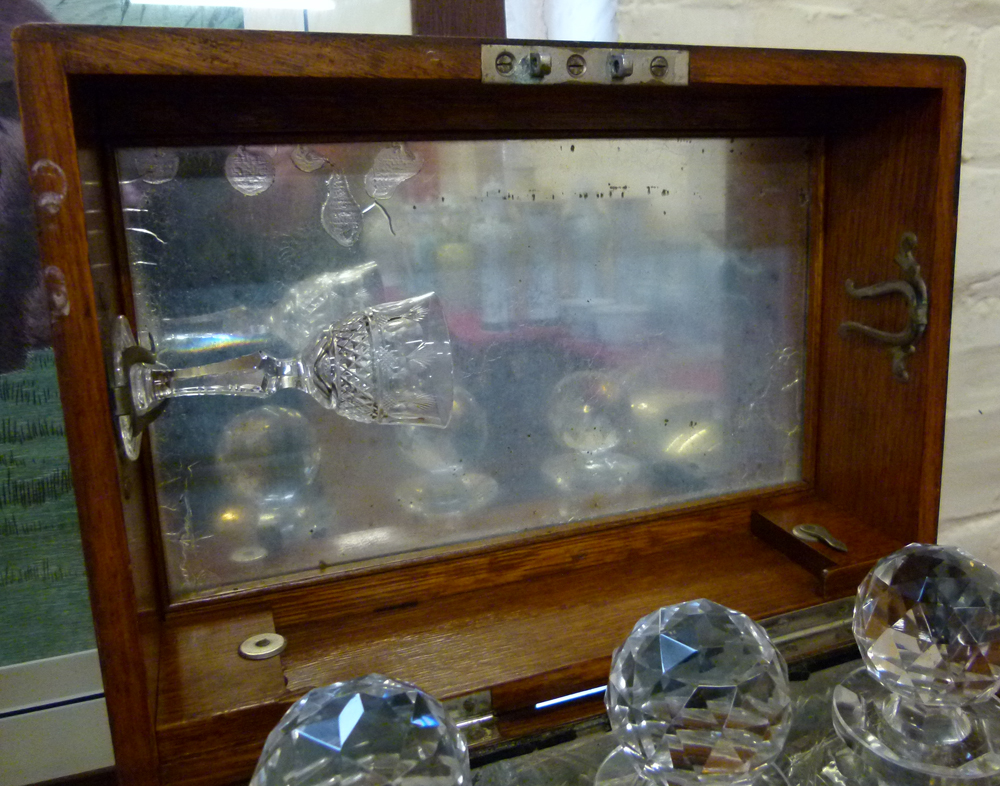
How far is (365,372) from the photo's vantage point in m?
0.65

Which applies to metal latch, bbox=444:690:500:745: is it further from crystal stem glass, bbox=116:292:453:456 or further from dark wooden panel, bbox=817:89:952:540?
dark wooden panel, bbox=817:89:952:540

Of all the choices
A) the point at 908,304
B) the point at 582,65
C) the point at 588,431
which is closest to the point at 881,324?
the point at 908,304

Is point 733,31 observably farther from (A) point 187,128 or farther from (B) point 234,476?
(B) point 234,476

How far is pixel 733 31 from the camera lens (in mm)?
820

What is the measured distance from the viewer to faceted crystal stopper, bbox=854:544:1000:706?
1.71 feet

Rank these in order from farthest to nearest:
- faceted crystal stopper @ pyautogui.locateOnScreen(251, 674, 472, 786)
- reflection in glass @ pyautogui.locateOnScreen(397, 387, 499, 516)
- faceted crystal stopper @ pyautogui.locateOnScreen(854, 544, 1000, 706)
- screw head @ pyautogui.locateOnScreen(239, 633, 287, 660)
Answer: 1. reflection in glass @ pyautogui.locateOnScreen(397, 387, 499, 516)
2. screw head @ pyautogui.locateOnScreen(239, 633, 287, 660)
3. faceted crystal stopper @ pyautogui.locateOnScreen(854, 544, 1000, 706)
4. faceted crystal stopper @ pyautogui.locateOnScreen(251, 674, 472, 786)

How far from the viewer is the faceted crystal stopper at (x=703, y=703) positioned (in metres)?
0.46

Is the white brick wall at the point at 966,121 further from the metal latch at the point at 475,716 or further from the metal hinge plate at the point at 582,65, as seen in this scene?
the metal latch at the point at 475,716

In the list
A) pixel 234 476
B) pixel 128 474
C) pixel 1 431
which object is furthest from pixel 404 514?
pixel 1 431

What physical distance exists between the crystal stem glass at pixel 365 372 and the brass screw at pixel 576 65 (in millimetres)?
225

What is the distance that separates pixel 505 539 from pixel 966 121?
0.72m

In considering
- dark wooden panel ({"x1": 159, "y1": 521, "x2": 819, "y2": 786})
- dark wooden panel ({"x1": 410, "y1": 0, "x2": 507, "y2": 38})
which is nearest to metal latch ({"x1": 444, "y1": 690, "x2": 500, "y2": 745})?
dark wooden panel ({"x1": 159, "y1": 521, "x2": 819, "y2": 786})

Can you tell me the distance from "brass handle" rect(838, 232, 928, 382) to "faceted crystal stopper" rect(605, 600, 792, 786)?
371 millimetres

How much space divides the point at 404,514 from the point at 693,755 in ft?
1.21
